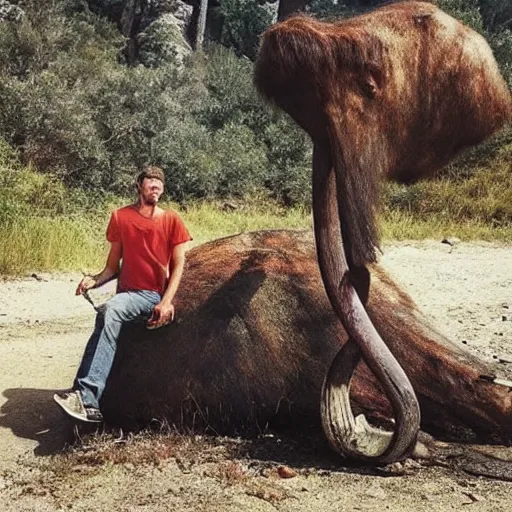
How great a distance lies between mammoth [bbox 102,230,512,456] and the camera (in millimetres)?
3891

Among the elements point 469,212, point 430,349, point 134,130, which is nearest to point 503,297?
point 430,349

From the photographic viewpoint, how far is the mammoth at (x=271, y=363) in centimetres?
389

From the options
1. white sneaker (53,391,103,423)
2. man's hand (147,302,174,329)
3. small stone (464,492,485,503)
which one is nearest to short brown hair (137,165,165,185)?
man's hand (147,302,174,329)

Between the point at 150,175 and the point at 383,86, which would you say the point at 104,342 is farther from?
the point at 383,86

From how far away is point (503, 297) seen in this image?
8602 millimetres

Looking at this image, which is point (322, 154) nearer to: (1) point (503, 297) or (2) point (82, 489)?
(2) point (82, 489)

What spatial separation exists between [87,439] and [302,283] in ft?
4.33

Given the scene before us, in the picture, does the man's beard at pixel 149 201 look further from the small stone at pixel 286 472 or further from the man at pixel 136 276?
the small stone at pixel 286 472

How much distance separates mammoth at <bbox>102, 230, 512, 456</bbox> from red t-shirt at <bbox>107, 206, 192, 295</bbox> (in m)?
0.18

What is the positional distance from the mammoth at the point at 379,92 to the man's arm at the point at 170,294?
3.80 feet

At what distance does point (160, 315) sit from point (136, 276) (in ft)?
1.03

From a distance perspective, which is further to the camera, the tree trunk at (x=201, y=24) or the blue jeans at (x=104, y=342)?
the tree trunk at (x=201, y=24)

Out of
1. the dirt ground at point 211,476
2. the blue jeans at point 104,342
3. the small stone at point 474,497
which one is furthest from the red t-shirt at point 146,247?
the small stone at point 474,497

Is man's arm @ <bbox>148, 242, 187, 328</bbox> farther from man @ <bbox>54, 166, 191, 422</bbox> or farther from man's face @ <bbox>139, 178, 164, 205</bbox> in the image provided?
man's face @ <bbox>139, 178, 164, 205</bbox>
